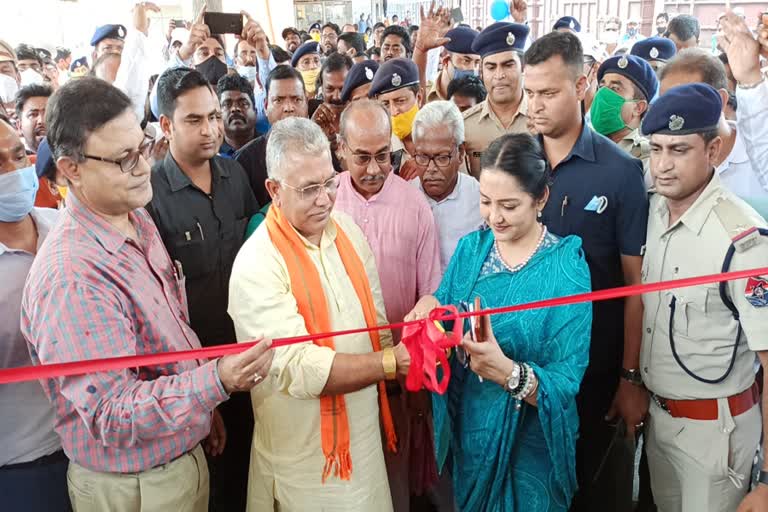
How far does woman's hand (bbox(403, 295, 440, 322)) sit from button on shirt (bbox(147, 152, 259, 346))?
1.08m

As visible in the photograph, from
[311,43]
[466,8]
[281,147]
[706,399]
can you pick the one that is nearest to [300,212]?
[281,147]

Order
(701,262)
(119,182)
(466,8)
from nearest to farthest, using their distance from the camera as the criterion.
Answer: (119,182) < (701,262) < (466,8)

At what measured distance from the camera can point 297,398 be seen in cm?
199

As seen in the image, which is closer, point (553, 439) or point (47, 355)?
point (47, 355)

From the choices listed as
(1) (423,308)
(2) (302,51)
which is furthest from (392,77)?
(2) (302,51)

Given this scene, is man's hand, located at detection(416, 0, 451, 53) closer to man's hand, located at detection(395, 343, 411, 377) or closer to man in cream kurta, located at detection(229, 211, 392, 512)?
man in cream kurta, located at detection(229, 211, 392, 512)

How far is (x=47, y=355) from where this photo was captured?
1.60m

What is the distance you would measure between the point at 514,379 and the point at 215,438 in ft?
4.16

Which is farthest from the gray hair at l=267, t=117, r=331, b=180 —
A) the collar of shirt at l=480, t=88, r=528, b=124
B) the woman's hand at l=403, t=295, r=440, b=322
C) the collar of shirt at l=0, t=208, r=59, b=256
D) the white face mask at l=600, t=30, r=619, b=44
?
the white face mask at l=600, t=30, r=619, b=44

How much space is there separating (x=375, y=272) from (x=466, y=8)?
21.6m

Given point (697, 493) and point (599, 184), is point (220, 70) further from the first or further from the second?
point (697, 493)

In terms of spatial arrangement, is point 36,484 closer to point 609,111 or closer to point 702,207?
point 702,207

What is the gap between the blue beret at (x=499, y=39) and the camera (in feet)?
12.3

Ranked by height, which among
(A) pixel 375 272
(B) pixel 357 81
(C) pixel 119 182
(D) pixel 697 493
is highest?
(B) pixel 357 81
